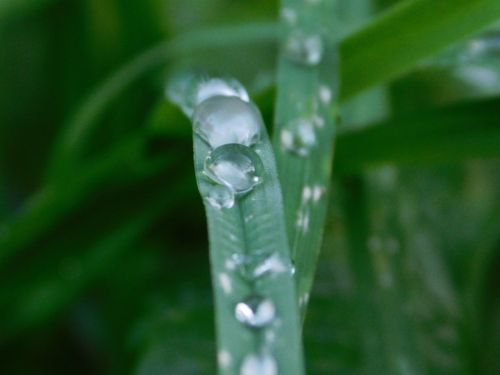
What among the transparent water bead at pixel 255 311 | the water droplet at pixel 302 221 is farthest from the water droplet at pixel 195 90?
the transparent water bead at pixel 255 311

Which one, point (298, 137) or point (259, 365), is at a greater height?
point (298, 137)

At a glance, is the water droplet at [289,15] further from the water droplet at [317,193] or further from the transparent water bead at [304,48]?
the water droplet at [317,193]

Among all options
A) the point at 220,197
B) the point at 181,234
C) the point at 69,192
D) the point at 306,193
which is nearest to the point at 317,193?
the point at 306,193

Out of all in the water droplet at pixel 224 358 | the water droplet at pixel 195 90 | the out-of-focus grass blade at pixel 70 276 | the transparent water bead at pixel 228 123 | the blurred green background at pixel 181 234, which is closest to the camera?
the water droplet at pixel 224 358

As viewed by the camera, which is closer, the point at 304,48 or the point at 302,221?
the point at 302,221

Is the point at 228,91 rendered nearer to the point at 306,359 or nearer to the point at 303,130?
the point at 303,130

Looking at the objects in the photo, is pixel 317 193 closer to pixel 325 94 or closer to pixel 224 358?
pixel 325 94

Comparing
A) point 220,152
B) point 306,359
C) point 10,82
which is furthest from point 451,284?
point 10,82
